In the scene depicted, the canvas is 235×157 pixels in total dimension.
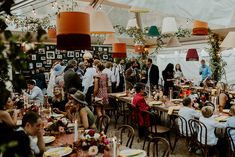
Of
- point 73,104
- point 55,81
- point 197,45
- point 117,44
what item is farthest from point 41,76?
point 73,104

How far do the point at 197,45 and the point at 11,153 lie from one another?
13.1 meters

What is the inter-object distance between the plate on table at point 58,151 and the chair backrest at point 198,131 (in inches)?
90.5

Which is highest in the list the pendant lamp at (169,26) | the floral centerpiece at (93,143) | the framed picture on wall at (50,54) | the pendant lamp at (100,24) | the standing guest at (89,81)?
the pendant lamp at (169,26)

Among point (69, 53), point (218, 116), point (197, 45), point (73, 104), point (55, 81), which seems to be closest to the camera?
point (73, 104)

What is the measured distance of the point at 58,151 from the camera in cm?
333

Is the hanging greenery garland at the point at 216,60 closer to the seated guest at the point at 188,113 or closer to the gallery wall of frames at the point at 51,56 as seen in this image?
Answer: the seated guest at the point at 188,113

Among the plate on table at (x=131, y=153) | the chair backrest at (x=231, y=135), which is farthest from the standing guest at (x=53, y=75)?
the plate on table at (x=131, y=153)

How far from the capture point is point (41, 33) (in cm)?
97

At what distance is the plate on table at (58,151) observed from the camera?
10.6ft

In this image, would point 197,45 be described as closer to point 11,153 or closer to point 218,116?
point 218,116

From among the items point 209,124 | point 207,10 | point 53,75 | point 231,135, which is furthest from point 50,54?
point 207,10

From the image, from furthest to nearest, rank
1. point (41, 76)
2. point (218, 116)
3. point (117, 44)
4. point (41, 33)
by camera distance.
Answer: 1. point (41, 76)
2. point (117, 44)
3. point (218, 116)
4. point (41, 33)

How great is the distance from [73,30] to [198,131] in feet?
9.29

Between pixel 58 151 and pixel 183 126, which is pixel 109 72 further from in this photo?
pixel 58 151
